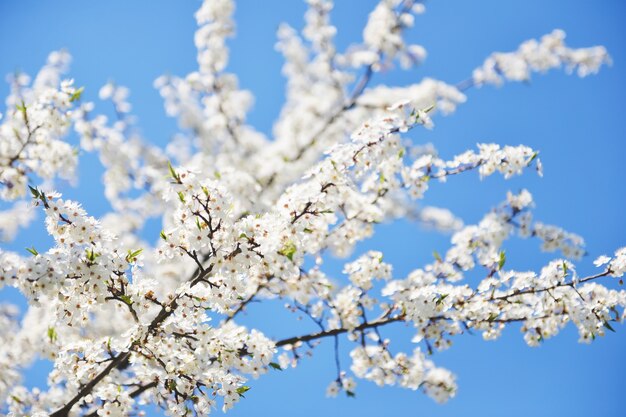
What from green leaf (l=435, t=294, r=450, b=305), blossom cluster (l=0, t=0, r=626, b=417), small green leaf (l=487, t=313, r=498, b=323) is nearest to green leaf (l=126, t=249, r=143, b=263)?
blossom cluster (l=0, t=0, r=626, b=417)

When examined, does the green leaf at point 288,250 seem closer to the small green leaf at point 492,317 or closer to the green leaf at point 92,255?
the green leaf at point 92,255

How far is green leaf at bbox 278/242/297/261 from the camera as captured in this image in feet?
13.4

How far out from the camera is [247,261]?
4059 millimetres

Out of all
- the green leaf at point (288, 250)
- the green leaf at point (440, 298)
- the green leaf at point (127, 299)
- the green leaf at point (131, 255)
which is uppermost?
the green leaf at point (131, 255)

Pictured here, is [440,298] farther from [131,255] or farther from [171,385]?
[131,255]

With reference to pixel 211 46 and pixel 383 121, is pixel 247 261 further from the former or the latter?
pixel 211 46

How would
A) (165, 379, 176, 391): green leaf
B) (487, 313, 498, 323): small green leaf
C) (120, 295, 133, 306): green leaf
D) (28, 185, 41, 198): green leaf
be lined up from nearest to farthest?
1. (28, 185, 41, 198): green leaf
2. (120, 295, 133, 306): green leaf
3. (165, 379, 176, 391): green leaf
4. (487, 313, 498, 323): small green leaf

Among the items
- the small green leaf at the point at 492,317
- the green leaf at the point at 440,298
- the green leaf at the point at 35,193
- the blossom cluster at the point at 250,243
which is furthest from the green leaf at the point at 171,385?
the small green leaf at the point at 492,317

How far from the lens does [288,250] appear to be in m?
4.09

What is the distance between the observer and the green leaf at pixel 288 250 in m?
4.07

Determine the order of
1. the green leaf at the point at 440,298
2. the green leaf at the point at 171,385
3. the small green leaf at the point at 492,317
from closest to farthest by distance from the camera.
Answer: the green leaf at the point at 171,385 < the green leaf at the point at 440,298 < the small green leaf at the point at 492,317

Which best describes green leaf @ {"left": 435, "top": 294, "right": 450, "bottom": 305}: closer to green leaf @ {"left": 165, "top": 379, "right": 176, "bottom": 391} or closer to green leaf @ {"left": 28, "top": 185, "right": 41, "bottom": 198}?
green leaf @ {"left": 165, "top": 379, "right": 176, "bottom": 391}

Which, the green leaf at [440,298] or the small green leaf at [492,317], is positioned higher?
the green leaf at [440,298]

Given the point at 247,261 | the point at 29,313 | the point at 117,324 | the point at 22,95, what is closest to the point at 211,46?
the point at 22,95
